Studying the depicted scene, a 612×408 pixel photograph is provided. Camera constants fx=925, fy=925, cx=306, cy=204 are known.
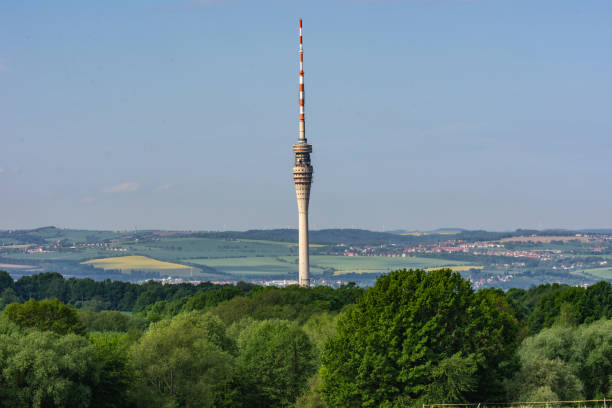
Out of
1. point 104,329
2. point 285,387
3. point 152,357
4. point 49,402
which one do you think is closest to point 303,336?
point 285,387

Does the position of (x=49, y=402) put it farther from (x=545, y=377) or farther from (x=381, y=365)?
(x=545, y=377)

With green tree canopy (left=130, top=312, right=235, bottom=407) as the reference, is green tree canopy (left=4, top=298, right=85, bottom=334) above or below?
above

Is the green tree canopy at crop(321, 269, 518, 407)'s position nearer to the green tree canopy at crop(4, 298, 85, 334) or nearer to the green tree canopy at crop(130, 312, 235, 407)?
the green tree canopy at crop(130, 312, 235, 407)

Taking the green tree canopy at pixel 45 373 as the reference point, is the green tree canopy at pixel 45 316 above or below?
above

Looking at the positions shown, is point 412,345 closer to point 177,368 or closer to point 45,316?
point 177,368

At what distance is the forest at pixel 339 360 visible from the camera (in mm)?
73250

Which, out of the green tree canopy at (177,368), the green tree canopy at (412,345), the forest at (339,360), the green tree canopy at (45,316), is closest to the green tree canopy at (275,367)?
the forest at (339,360)

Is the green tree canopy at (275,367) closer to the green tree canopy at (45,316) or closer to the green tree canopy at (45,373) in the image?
the green tree canopy at (45,316)

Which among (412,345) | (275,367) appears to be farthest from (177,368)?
(412,345)

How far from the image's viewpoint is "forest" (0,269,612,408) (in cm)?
7325

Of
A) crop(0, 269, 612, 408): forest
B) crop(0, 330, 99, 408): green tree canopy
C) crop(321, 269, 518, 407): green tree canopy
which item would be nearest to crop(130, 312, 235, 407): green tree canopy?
crop(0, 269, 612, 408): forest

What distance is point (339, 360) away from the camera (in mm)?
78062

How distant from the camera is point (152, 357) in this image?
83.9m

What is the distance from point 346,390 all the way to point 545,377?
1949 cm
